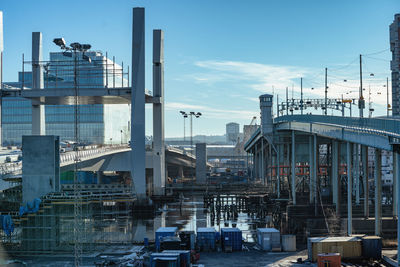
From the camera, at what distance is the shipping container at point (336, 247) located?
37.4 metres

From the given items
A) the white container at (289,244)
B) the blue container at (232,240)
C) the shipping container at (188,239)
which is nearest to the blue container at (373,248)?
the white container at (289,244)

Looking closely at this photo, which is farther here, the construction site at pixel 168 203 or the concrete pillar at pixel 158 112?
the concrete pillar at pixel 158 112

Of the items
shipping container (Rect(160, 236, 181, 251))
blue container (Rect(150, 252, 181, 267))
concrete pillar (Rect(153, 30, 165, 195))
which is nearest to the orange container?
blue container (Rect(150, 252, 181, 267))

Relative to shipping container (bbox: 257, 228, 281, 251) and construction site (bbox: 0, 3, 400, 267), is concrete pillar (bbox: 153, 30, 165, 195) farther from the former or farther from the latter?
shipping container (bbox: 257, 228, 281, 251)

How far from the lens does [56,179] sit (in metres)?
48.8

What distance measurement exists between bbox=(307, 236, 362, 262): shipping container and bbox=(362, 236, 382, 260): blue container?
457mm

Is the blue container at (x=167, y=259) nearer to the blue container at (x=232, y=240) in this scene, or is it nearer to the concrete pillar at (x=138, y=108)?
the blue container at (x=232, y=240)

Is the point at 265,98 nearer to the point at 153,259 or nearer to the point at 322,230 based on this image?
the point at 322,230

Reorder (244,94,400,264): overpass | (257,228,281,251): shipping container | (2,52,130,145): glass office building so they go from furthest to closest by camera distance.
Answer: (2,52,130,145): glass office building < (257,228,281,251): shipping container < (244,94,400,264): overpass

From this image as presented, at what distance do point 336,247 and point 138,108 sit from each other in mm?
36237

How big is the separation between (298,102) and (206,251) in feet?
140

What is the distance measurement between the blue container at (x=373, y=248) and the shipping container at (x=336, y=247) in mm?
457

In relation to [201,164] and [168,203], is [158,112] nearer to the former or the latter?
[168,203]

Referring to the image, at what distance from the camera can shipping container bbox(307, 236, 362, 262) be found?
3738cm
